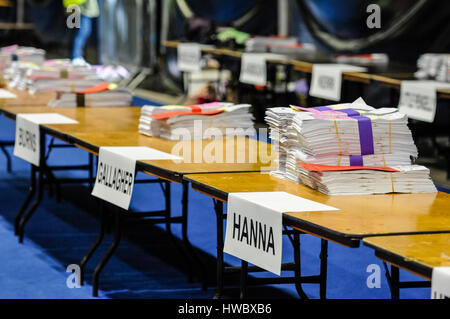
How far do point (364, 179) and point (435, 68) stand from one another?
12.5 feet

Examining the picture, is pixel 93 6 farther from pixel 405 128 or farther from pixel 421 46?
pixel 405 128

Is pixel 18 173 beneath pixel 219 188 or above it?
beneath

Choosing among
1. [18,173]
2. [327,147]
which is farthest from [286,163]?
[18,173]

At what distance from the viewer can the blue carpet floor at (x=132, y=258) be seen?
4.09 metres

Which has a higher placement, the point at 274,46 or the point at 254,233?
the point at 274,46

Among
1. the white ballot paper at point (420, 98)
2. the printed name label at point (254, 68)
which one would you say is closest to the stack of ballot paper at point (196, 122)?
the white ballot paper at point (420, 98)

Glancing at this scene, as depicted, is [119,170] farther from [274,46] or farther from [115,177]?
[274,46]

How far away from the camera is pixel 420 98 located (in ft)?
19.6

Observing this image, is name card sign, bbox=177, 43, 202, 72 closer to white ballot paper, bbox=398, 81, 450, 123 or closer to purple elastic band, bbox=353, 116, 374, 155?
white ballot paper, bbox=398, 81, 450, 123

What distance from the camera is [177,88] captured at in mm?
12484

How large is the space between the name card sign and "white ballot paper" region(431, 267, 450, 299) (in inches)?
302

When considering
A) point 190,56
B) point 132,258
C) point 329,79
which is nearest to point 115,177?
point 132,258

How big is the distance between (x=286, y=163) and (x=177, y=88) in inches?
368
